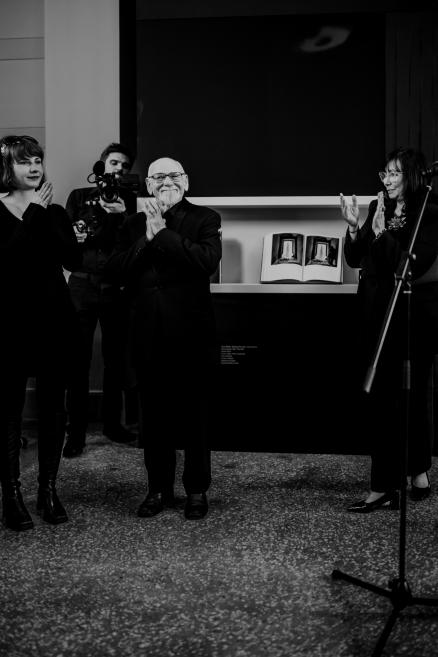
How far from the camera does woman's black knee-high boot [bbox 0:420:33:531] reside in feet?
7.84

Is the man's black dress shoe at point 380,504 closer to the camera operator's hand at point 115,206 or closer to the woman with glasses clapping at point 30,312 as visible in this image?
the woman with glasses clapping at point 30,312

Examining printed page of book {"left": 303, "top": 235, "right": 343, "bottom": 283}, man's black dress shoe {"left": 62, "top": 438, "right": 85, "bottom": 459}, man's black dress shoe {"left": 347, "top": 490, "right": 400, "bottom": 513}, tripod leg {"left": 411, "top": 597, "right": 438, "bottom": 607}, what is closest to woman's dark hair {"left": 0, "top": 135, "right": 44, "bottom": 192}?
man's black dress shoe {"left": 62, "top": 438, "right": 85, "bottom": 459}

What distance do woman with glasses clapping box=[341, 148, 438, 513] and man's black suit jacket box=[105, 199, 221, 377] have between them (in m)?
0.62

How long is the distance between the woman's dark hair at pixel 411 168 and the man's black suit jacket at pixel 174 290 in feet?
2.47

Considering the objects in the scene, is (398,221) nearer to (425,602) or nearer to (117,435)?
(425,602)

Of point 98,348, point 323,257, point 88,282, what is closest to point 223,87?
point 323,257

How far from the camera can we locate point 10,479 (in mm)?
2404

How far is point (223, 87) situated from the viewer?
12.6 ft

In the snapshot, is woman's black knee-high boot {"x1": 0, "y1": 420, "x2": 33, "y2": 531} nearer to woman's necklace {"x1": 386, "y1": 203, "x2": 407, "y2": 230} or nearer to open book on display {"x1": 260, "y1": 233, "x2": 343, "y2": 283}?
woman's necklace {"x1": 386, "y1": 203, "x2": 407, "y2": 230}

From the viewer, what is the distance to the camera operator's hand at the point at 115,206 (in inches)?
128

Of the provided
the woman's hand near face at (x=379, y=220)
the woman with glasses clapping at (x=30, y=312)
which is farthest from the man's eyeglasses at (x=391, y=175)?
the woman with glasses clapping at (x=30, y=312)

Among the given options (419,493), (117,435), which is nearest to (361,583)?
(419,493)

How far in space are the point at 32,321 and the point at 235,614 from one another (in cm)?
124

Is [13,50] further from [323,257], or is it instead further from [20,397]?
[20,397]
